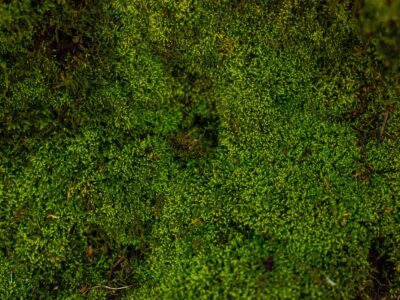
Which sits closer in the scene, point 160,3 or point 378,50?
point 378,50

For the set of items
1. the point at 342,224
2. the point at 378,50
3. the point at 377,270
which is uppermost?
the point at 378,50

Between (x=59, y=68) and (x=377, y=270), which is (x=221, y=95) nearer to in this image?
(x=59, y=68)

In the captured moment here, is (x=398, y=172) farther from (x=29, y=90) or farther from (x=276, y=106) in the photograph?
(x=29, y=90)

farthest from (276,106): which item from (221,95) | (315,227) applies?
(315,227)

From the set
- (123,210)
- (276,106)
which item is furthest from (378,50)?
(123,210)

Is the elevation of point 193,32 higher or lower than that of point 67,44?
higher

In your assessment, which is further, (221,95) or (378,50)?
(221,95)
